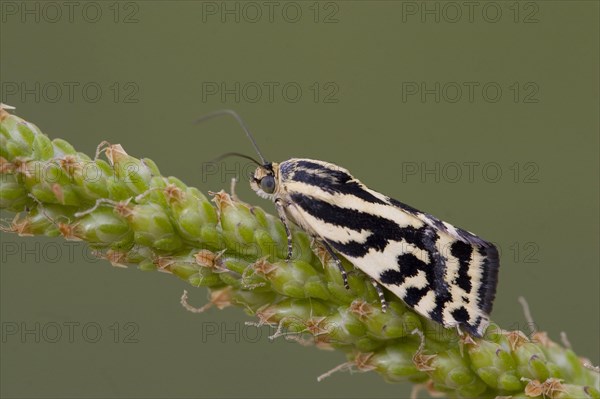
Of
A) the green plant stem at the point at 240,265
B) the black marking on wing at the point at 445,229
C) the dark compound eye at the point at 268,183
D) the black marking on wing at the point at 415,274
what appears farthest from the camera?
the dark compound eye at the point at 268,183

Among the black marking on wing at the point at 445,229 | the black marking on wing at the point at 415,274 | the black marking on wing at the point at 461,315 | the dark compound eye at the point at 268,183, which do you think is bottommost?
the black marking on wing at the point at 461,315

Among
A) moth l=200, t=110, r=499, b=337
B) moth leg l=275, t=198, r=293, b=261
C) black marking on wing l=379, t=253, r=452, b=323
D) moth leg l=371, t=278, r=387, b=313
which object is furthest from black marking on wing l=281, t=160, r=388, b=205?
moth leg l=371, t=278, r=387, b=313

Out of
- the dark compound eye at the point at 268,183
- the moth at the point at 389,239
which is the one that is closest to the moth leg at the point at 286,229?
the moth at the point at 389,239

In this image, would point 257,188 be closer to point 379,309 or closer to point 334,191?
point 334,191

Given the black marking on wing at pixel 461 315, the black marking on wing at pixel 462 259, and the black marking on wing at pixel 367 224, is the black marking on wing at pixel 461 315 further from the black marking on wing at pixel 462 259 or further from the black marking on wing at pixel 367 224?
the black marking on wing at pixel 367 224

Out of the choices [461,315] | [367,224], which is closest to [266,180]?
[367,224]

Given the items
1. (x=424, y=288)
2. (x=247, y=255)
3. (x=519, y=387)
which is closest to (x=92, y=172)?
(x=247, y=255)

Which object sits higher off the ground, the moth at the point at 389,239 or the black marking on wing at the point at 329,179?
the black marking on wing at the point at 329,179

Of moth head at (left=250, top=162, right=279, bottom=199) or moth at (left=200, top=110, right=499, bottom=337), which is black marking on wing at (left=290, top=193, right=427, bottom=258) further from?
moth head at (left=250, top=162, right=279, bottom=199)
